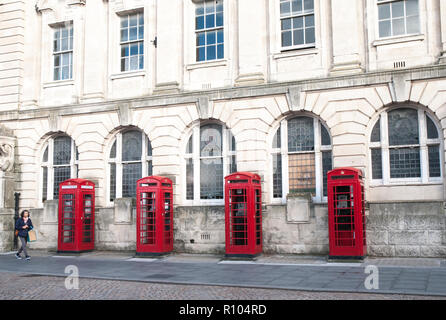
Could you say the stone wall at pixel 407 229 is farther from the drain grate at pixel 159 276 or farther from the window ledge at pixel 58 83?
the window ledge at pixel 58 83

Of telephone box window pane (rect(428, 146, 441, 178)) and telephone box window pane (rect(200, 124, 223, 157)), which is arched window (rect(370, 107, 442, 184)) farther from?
telephone box window pane (rect(200, 124, 223, 157))

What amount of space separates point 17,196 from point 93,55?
683cm

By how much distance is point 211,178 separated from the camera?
18.1m

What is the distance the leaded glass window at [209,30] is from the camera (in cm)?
1841

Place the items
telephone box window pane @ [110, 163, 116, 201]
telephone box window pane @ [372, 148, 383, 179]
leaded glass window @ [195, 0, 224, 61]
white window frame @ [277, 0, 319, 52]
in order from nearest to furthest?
telephone box window pane @ [372, 148, 383, 179] < white window frame @ [277, 0, 319, 52] < leaded glass window @ [195, 0, 224, 61] < telephone box window pane @ [110, 163, 116, 201]

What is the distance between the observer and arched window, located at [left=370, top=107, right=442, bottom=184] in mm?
15203

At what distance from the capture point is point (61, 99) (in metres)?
20.8

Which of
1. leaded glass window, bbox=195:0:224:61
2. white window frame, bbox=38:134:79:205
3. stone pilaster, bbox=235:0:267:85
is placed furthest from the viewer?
white window frame, bbox=38:134:79:205

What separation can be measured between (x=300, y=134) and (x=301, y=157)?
0.81m

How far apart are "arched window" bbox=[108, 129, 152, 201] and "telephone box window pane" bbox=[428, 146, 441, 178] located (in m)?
10.2

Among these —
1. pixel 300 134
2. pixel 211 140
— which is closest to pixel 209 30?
pixel 211 140

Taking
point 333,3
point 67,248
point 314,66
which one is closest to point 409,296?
point 314,66

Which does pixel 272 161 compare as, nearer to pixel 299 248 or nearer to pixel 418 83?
pixel 299 248

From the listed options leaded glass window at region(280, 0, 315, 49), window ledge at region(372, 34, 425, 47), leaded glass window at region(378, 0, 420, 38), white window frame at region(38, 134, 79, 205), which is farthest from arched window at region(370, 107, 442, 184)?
white window frame at region(38, 134, 79, 205)
